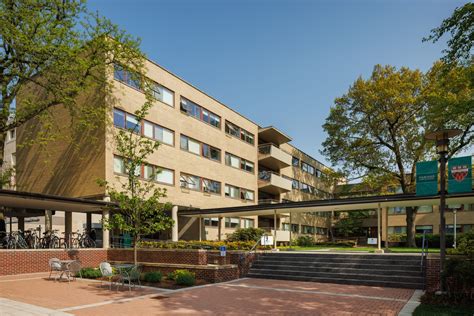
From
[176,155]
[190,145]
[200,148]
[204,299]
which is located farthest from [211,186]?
[204,299]

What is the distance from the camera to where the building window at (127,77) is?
26.1 metres

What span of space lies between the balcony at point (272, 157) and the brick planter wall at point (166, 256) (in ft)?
82.6

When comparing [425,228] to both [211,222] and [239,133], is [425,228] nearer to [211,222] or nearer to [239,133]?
[239,133]

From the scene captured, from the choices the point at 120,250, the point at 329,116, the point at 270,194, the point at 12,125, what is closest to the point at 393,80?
the point at 329,116

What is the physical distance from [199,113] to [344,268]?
2125cm

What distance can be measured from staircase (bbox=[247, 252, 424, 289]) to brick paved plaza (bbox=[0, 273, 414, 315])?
36.8 inches

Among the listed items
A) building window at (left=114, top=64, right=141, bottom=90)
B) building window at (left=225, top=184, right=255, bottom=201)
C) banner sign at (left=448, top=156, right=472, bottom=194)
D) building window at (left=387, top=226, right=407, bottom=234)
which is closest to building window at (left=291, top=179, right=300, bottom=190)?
building window at (left=225, top=184, right=255, bottom=201)

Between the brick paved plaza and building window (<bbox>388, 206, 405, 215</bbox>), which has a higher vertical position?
the brick paved plaza

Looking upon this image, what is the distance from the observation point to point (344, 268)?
16.9 meters

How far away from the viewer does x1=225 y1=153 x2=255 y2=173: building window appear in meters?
38.5

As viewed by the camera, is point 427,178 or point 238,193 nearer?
point 427,178

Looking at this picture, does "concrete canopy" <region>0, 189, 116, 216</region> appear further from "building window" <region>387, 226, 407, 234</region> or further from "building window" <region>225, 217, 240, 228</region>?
"building window" <region>387, 226, 407, 234</region>

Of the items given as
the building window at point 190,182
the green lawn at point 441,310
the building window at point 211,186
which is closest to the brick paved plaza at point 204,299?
the green lawn at point 441,310

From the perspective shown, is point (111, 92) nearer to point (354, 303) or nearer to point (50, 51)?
point (50, 51)
